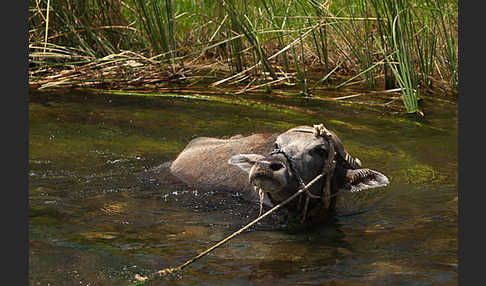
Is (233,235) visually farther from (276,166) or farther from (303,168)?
(303,168)

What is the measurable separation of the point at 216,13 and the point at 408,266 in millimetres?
6647

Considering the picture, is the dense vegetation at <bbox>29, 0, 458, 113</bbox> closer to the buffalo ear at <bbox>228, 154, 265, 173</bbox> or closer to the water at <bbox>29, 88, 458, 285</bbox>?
the water at <bbox>29, 88, 458, 285</bbox>

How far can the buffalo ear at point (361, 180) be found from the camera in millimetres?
4199

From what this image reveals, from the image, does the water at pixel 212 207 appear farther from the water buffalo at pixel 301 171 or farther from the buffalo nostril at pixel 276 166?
the buffalo nostril at pixel 276 166

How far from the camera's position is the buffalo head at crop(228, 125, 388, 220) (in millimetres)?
3729

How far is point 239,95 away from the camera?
8336 mm

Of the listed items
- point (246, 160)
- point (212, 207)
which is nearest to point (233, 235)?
point (246, 160)

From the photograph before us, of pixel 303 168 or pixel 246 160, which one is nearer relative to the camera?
pixel 246 160

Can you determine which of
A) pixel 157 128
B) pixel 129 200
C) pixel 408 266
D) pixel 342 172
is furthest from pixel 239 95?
pixel 408 266

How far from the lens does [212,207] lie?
478 cm

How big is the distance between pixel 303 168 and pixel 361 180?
1.48 feet

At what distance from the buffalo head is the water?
0.27 metres

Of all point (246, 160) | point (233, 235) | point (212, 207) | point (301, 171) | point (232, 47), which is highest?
point (232, 47)

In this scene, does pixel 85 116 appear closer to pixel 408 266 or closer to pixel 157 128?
pixel 157 128
